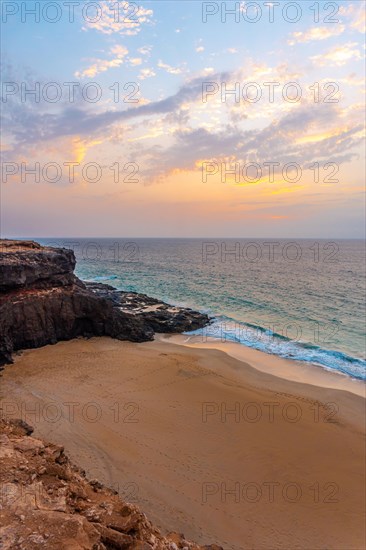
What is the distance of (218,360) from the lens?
885 inches

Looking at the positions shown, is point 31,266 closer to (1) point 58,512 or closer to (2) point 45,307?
(2) point 45,307

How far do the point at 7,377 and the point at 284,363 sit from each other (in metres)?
17.1

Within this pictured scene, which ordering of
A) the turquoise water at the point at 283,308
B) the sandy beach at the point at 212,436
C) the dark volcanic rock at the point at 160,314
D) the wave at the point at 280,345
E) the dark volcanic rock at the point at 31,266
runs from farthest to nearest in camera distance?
the dark volcanic rock at the point at 160,314
the turquoise water at the point at 283,308
the wave at the point at 280,345
the dark volcanic rock at the point at 31,266
the sandy beach at the point at 212,436

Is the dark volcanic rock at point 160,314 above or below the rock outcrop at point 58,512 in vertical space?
below

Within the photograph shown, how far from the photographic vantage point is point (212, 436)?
534 inches

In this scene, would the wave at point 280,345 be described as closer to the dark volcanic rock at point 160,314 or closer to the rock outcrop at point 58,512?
the dark volcanic rock at point 160,314

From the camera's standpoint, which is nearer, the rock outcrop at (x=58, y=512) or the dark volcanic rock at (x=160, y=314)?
the rock outcrop at (x=58, y=512)

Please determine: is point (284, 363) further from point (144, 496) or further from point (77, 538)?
point (77, 538)

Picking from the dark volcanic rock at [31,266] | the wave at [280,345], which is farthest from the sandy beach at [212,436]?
the dark volcanic rock at [31,266]

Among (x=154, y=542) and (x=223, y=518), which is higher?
(x=154, y=542)

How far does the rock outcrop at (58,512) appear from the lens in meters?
5.02

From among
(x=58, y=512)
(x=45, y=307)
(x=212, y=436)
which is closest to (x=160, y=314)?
(x=45, y=307)

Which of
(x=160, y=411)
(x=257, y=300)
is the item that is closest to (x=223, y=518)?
(x=160, y=411)

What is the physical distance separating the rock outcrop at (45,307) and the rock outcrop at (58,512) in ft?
43.8
